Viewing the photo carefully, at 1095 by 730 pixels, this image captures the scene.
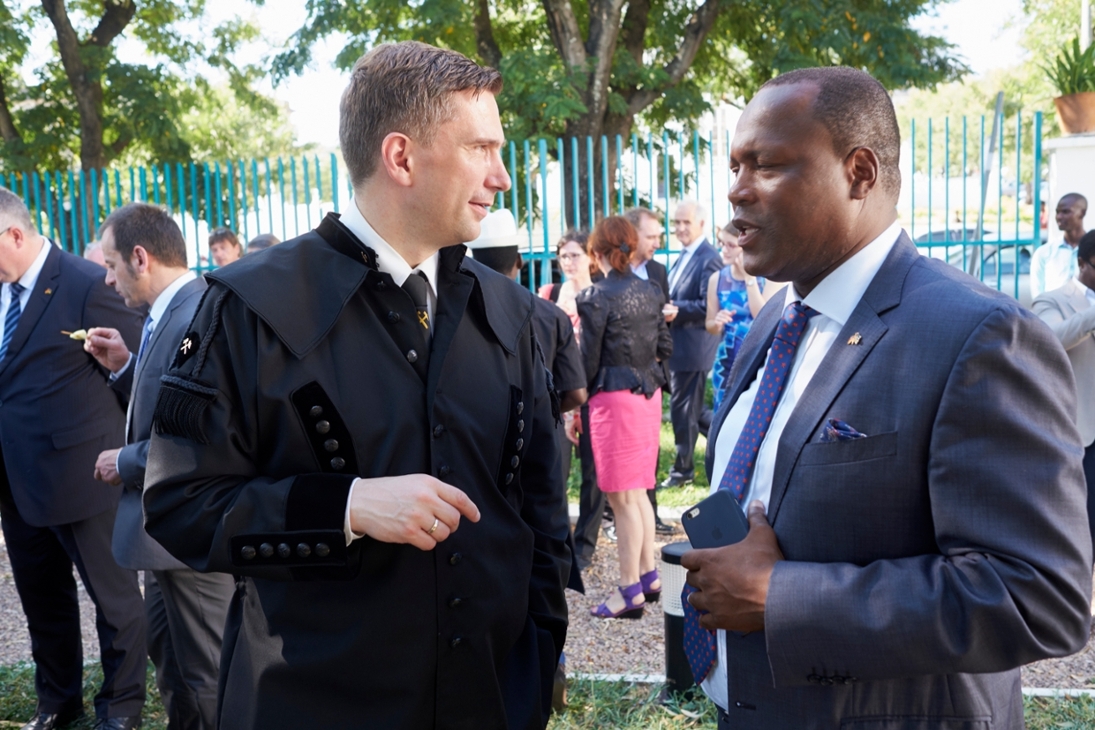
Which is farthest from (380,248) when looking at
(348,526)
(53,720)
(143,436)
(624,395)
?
(624,395)

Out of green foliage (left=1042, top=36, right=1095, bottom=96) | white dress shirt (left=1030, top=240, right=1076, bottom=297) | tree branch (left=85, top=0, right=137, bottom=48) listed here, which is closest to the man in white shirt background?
white dress shirt (left=1030, top=240, right=1076, bottom=297)

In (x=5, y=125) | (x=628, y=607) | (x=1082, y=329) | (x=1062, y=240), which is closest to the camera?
(x=1082, y=329)

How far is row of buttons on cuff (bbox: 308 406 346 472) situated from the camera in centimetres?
196

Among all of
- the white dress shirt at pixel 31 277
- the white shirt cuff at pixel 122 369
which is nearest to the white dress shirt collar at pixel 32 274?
the white dress shirt at pixel 31 277

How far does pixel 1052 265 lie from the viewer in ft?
28.6

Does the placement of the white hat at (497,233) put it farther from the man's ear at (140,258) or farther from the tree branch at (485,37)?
the tree branch at (485,37)

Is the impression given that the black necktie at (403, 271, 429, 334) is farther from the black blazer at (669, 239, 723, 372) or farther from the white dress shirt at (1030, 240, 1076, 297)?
the white dress shirt at (1030, 240, 1076, 297)

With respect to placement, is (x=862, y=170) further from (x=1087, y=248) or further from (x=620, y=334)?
(x=620, y=334)

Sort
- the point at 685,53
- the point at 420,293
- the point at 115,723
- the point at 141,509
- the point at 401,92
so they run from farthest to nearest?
the point at 685,53 < the point at 115,723 < the point at 141,509 < the point at 420,293 < the point at 401,92

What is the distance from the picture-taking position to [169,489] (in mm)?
Answer: 1980

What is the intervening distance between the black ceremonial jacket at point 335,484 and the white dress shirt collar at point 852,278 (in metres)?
0.75

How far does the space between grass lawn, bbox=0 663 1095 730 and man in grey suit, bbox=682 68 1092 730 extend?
2.47 meters

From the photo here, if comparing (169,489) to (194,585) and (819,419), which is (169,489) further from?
(194,585)

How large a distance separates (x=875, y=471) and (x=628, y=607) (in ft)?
14.3
